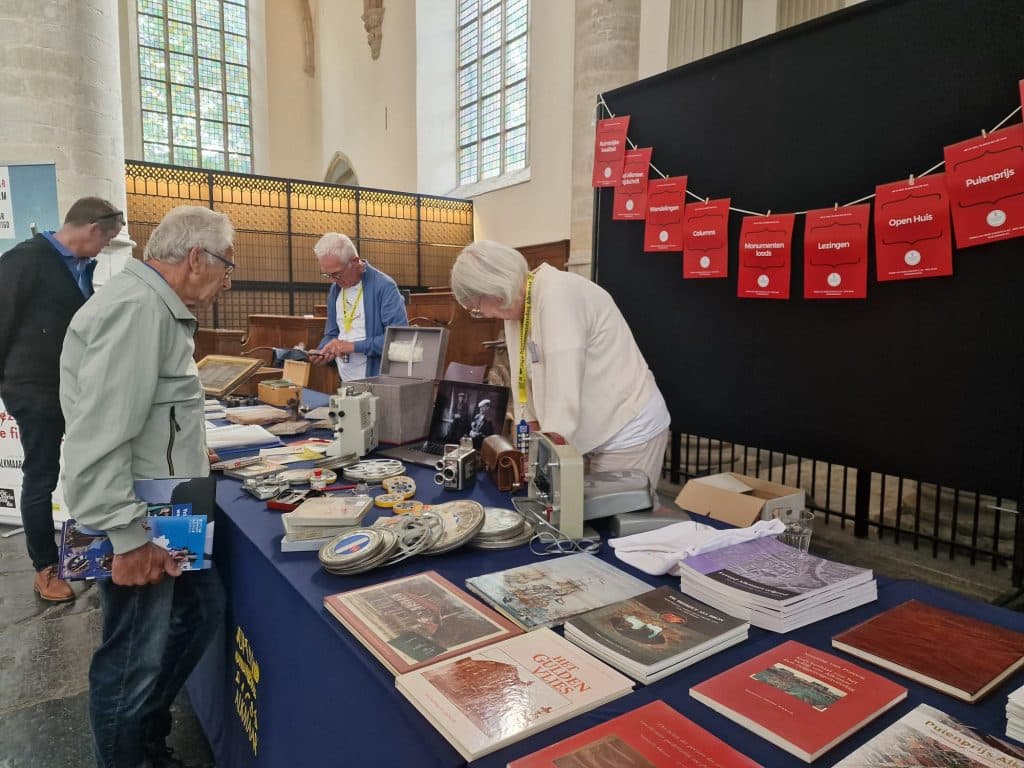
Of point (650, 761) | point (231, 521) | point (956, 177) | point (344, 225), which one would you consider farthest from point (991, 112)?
point (344, 225)

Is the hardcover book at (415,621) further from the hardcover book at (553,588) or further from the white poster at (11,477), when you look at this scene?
the white poster at (11,477)

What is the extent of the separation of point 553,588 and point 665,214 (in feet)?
8.26

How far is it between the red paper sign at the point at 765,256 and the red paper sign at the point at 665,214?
0.35 metres

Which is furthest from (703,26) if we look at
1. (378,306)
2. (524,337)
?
(524,337)

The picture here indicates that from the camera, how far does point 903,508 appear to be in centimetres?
400

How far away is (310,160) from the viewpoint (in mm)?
16234

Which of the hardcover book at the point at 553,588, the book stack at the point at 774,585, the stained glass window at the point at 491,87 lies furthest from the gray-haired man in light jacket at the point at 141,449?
the stained glass window at the point at 491,87

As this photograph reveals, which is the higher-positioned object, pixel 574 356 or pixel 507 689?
A: pixel 574 356

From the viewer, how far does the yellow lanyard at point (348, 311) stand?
3.44m

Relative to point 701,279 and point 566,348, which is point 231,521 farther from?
point 701,279

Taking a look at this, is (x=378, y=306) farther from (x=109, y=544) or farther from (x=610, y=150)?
(x=109, y=544)

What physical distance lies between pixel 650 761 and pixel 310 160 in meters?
17.4

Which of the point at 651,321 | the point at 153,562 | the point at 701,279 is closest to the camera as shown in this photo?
the point at 153,562

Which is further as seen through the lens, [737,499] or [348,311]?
[348,311]
